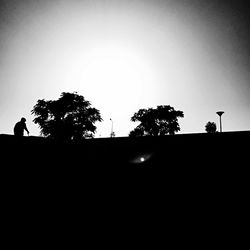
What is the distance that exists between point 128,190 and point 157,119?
53.6m

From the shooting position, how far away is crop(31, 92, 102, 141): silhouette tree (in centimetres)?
4609

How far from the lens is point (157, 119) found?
5950 centimetres

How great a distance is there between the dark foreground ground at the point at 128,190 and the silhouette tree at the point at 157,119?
51.1 metres

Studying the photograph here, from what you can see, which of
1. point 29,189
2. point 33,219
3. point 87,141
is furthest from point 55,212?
point 87,141

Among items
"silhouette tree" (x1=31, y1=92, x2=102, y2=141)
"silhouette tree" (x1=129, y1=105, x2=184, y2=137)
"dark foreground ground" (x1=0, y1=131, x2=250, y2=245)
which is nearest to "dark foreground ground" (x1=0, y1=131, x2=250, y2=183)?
"dark foreground ground" (x1=0, y1=131, x2=250, y2=245)

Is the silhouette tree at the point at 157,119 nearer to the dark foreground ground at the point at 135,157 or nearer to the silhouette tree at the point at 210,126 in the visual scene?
the silhouette tree at the point at 210,126

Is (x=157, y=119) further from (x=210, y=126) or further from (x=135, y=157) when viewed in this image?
(x=135, y=157)

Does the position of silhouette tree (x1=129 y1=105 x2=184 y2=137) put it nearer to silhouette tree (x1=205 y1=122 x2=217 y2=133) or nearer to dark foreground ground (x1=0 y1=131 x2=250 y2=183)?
silhouette tree (x1=205 y1=122 x2=217 y2=133)

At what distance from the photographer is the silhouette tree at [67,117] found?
46094 mm

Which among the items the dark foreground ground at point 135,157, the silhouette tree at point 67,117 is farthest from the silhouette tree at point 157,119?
the dark foreground ground at point 135,157

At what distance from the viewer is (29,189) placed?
6629 mm

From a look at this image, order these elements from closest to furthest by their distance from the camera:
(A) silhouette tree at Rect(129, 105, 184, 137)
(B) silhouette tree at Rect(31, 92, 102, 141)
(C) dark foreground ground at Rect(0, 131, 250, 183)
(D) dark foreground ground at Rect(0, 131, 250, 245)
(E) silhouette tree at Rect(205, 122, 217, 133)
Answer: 1. (C) dark foreground ground at Rect(0, 131, 250, 183)
2. (D) dark foreground ground at Rect(0, 131, 250, 245)
3. (B) silhouette tree at Rect(31, 92, 102, 141)
4. (A) silhouette tree at Rect(129, 105, 184, 137)
5. (E) silhouette tree at Rect(205, 122, 217, 133)

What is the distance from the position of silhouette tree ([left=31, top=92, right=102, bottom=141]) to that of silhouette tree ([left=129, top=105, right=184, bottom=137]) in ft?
46.1

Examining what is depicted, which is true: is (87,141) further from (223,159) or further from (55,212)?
(223,159)
